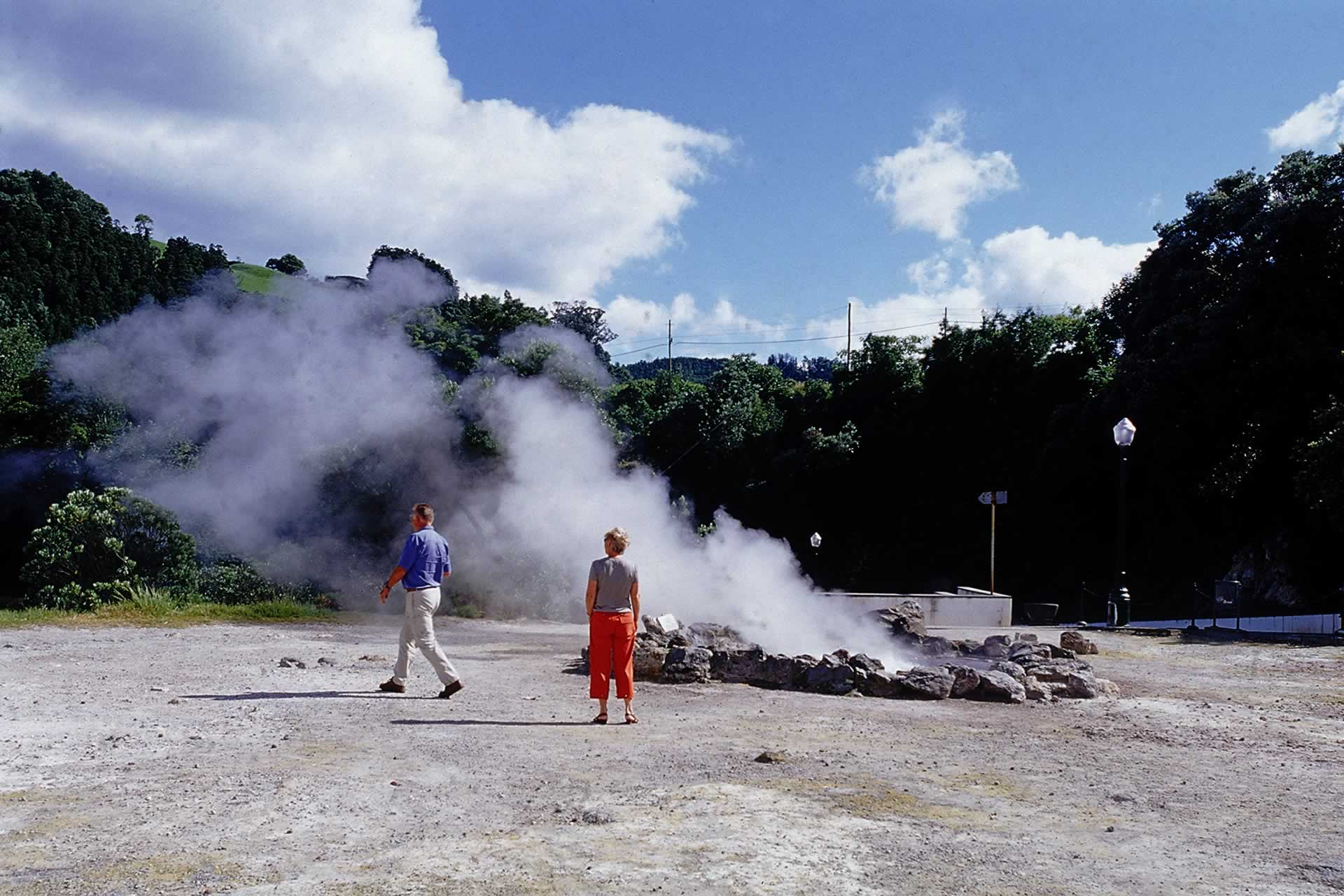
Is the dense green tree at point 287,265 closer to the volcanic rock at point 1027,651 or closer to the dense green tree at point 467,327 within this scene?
the dense green tree at point 467,327

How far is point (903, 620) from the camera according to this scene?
15.5m

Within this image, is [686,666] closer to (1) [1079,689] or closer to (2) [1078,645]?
(1) [1079,689]

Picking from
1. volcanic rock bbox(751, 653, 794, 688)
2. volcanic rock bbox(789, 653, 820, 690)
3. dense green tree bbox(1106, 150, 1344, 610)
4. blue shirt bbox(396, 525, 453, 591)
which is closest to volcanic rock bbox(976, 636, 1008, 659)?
volcanic rock bbox(789, 653, 820, 690)

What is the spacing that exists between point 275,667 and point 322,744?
440cm

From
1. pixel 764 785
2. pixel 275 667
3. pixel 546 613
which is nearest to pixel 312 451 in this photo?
pixel 546 613

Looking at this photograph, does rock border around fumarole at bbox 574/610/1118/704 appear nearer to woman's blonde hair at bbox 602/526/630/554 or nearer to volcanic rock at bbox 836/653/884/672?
volcanic rock at bbox 836/653/884/672

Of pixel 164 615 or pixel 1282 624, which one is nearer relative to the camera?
pixel 164 615

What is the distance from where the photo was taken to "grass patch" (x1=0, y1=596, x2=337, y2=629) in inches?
630

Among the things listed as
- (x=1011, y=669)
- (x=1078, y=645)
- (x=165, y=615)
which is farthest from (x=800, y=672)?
(x=165, y=615)

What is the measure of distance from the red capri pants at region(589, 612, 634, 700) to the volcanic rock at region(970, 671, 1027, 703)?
158 inches

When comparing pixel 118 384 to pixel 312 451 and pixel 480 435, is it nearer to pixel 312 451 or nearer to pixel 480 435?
pixel 312 451

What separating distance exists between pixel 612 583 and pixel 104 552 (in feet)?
44.9

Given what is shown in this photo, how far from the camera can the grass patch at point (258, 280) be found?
2339 cm

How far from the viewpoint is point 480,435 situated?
2080 cm
